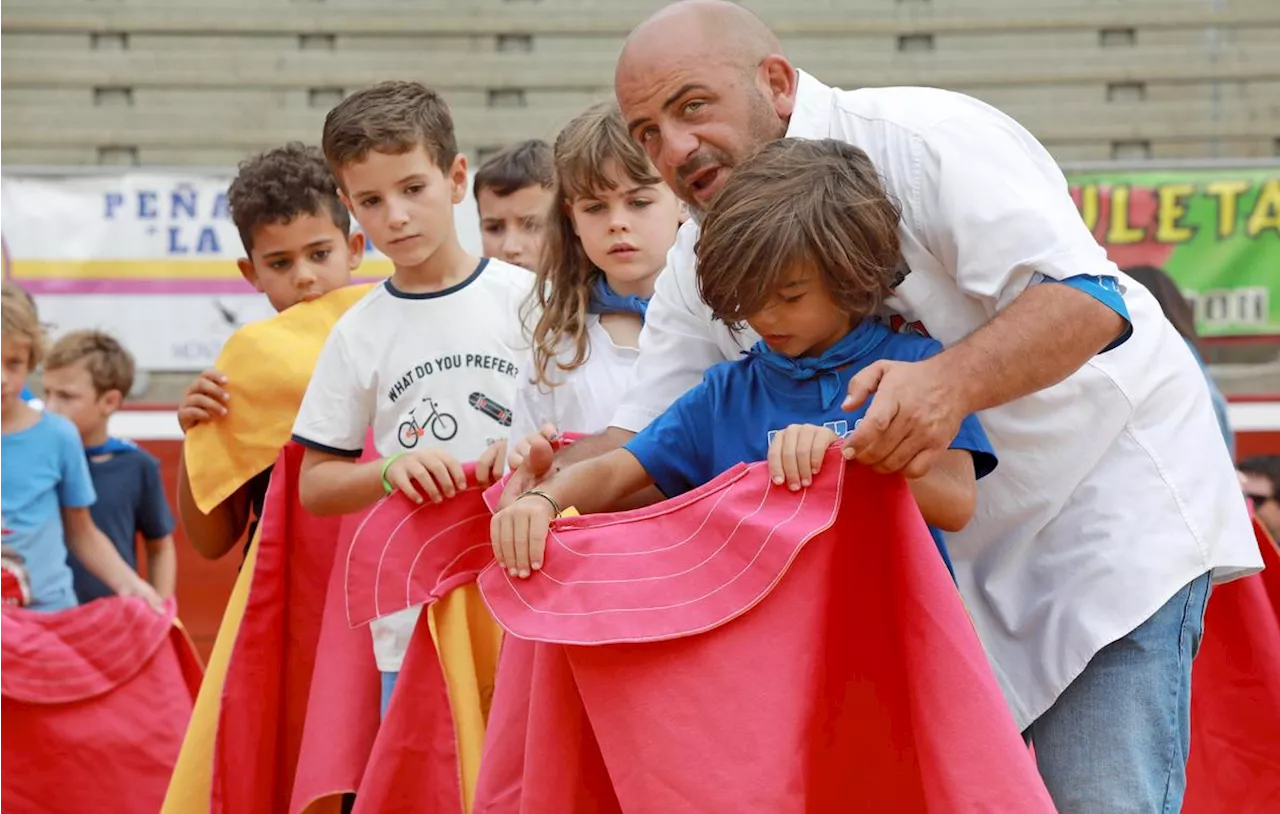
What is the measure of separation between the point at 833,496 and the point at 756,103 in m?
0.65

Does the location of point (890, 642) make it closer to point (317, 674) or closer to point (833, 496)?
point (833, 496)

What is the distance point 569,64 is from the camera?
11664 millimetres

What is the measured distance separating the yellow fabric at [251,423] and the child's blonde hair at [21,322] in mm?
1388

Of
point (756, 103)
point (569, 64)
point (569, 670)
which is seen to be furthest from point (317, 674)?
point (569, 64)

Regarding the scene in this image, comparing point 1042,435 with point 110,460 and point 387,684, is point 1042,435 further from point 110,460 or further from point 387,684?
point 110,460

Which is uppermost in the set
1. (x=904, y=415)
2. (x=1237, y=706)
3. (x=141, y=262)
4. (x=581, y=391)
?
(x=904, y=415)

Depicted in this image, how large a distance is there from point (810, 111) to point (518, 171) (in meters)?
1.83

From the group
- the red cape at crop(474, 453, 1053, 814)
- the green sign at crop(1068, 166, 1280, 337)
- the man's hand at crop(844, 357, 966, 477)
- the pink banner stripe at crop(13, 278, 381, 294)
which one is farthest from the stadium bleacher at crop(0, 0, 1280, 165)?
the man's hand at crop(844, 357, 966, 477)

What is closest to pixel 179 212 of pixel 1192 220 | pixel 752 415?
pixel 1192 220

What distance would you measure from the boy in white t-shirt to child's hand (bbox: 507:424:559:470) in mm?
608

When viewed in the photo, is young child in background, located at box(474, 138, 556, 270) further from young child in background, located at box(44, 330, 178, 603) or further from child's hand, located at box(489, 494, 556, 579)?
young child in background, located at box(44, 330, 178, 603)

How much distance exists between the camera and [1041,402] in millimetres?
2324

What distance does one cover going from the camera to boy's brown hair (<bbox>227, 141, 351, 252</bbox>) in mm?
3711

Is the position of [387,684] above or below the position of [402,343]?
below
